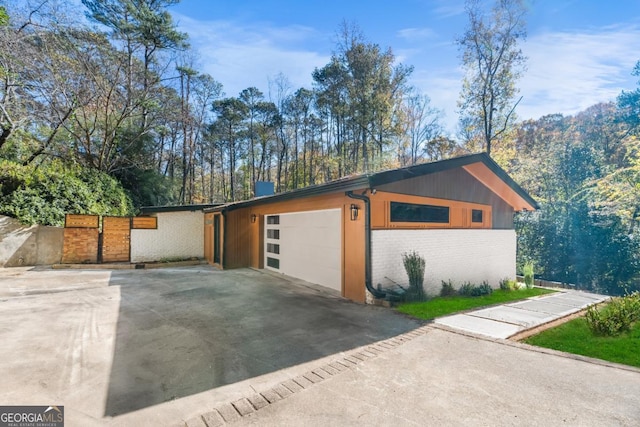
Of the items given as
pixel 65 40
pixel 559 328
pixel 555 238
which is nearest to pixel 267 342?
pixel 559 328

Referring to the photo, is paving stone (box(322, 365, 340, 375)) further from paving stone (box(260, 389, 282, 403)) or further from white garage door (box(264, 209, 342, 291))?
white garage door (box(264, 209, 342, 291))

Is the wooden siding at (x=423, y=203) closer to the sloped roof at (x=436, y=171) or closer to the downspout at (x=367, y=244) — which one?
the downspout at (x=367, y=244)

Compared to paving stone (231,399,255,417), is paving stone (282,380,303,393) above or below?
below

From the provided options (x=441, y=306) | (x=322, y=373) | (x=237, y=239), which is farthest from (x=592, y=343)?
(x=237, y=239)

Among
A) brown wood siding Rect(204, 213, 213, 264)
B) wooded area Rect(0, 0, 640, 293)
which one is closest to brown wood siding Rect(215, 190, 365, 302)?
brown wood siding Rect(204, 213, 213, 264)

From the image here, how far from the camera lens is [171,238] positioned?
39.8ft

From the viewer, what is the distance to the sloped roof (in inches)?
216

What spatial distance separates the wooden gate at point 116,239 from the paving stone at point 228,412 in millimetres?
11666

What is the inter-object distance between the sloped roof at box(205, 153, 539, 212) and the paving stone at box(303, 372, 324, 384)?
3.26 meters

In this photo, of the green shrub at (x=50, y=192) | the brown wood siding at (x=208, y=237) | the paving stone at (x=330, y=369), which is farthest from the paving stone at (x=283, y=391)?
the green shrub at (x=50, y=192)

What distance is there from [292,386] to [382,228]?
387 cm

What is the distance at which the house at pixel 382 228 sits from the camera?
5914 mm

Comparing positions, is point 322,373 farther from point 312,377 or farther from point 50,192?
point 50,192

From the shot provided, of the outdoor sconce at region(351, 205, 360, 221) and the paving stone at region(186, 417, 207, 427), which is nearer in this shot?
the paving stone at region(186, 417, 207, 427)
